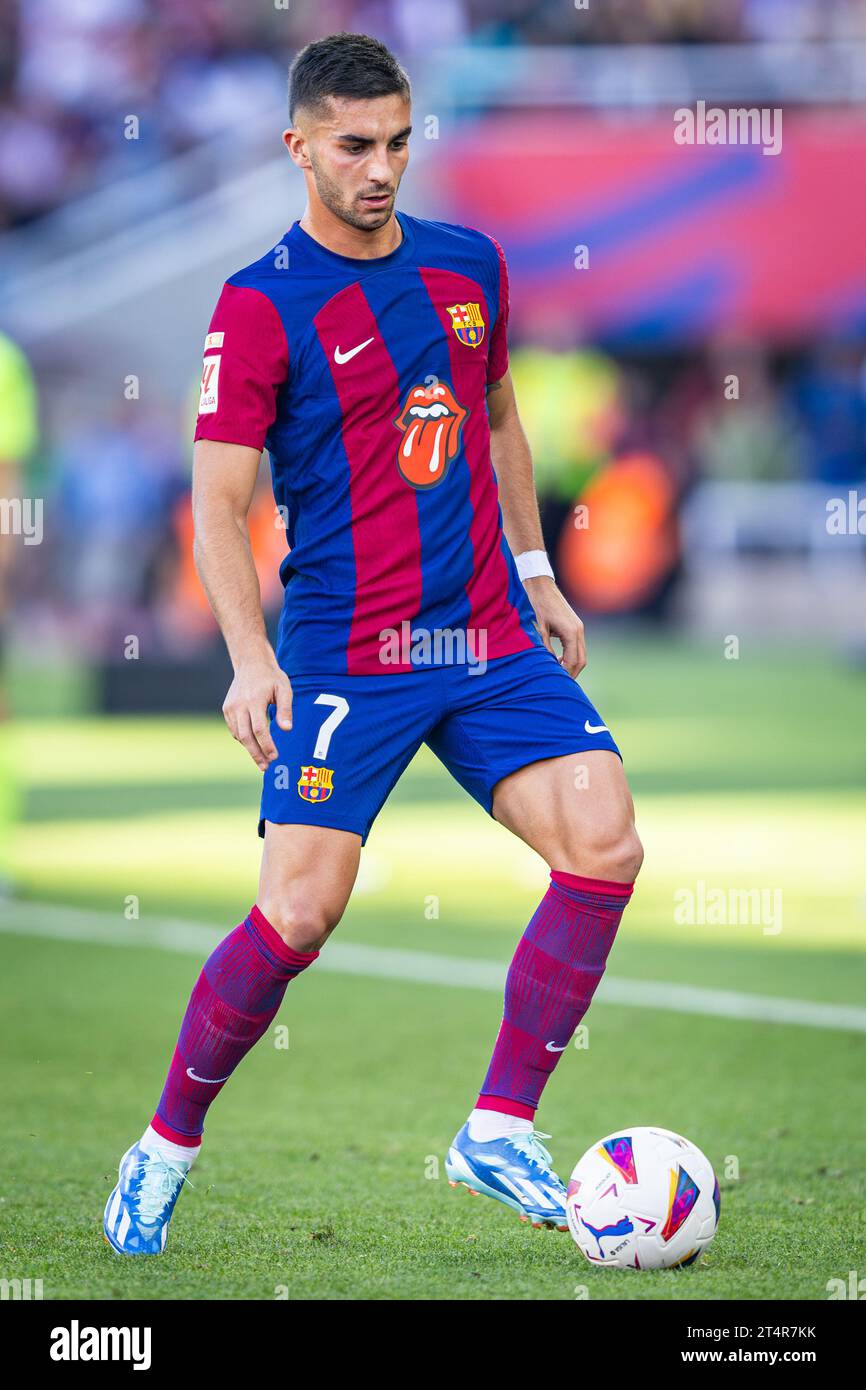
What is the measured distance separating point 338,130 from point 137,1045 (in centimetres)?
316

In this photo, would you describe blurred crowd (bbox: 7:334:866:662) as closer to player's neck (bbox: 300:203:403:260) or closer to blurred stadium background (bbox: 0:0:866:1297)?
blurred stadium background (bbox: 0:0:866:1297)

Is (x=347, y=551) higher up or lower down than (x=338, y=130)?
lower down

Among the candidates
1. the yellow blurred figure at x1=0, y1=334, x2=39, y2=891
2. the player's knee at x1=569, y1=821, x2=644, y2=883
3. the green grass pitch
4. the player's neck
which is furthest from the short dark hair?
the yellow blurred figure at x1=0, y1=334, x2=39, y2=891

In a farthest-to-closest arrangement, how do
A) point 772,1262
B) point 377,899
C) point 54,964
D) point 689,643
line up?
1. point 689,643
2. point 377,899
3. point 54,964
4. point 772,1262

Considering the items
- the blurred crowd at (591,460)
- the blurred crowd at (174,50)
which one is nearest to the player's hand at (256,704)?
the blurred crowd at (591,460)

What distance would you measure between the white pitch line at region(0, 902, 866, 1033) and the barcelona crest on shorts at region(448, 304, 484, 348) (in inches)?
113

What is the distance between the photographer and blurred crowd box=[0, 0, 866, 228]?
23.0 meters

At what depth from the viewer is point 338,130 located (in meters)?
4.10

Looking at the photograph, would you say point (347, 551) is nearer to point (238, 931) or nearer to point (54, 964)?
point (238, 931)

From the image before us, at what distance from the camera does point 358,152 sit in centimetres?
412

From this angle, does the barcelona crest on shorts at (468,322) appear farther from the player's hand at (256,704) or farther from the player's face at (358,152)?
the player's hand at (256,704)

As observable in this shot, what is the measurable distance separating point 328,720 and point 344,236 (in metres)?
0.98

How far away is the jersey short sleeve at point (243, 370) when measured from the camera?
411cm

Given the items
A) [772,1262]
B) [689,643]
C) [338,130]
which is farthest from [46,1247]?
[689,643]
